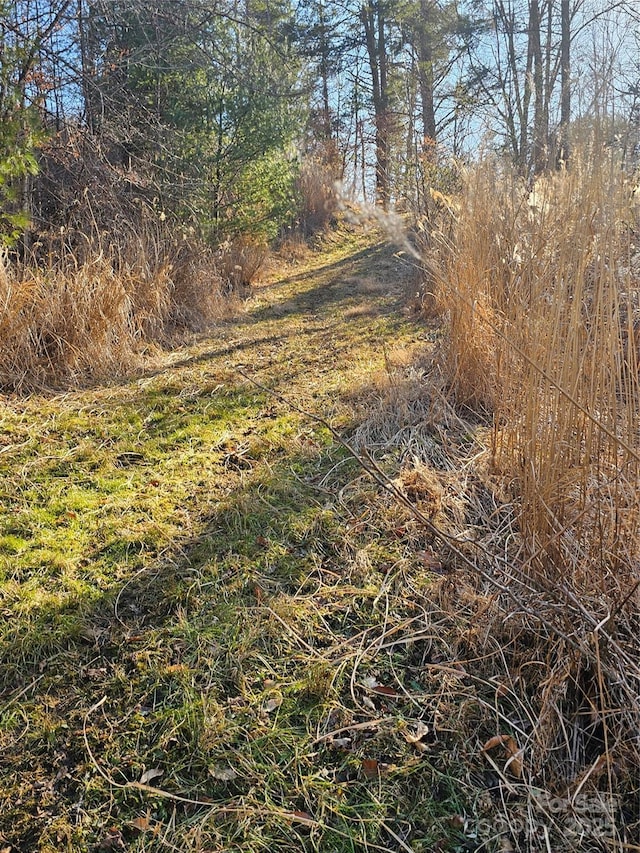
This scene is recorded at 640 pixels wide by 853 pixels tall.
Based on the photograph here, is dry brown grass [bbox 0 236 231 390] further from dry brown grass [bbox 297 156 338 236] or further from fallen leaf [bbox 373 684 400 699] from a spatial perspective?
dry brown grass [bbox 297 156 338 236]

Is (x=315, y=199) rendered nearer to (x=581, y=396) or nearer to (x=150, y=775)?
(x=581, y=396)

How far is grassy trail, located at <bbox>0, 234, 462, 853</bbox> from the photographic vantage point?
120 cm

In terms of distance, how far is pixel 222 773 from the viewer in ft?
4.17

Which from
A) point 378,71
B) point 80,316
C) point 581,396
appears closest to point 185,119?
point 80,316

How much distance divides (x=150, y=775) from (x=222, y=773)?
0.17 metres

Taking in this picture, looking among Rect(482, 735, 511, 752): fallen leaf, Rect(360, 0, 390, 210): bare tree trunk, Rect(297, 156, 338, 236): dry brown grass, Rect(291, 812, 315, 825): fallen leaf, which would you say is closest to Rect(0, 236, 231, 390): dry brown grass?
Rect(291, 812, 315, 825): fallen leaf

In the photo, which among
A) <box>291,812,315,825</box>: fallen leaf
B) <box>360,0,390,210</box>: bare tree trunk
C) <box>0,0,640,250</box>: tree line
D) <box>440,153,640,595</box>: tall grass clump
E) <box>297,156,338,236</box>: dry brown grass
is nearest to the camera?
<box>291,812,315,825</box>: fallen leaf

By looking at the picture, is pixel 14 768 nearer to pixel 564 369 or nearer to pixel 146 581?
pixel 146 581

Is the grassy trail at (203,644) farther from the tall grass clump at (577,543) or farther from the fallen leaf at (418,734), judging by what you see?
the tall grass clump at (577,543)

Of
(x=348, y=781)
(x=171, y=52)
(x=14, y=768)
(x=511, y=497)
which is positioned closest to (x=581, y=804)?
(x=348, y=781)

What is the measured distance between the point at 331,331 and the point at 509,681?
12.6 feet

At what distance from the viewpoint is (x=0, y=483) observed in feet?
7.49

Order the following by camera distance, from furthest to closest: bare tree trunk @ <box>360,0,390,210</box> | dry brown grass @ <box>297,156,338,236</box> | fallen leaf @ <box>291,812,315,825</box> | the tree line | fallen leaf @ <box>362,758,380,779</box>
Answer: bare tree trunk @ <box>360,0,390,210</box>
dry brown grass @ <box>297,156,338,236</box>
the tree line
fallen leaf @ <box>362,758,380,779</box>
fallen leaf @ <box>291,812,315,825</box>

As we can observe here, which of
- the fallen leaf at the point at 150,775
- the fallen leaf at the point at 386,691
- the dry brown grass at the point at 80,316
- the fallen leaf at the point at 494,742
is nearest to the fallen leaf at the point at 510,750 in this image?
the fallen leaf at the point at 494,742
